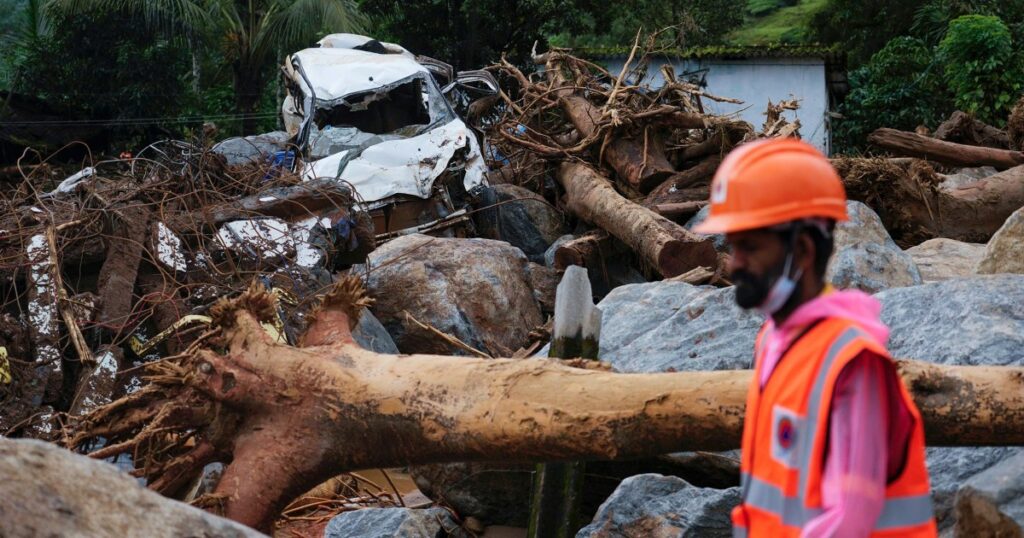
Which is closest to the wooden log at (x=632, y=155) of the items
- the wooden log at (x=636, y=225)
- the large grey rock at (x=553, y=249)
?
the wooden log at (x=636, y=225)

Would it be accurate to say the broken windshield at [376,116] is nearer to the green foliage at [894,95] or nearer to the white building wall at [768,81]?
the white building wall at [768,81]

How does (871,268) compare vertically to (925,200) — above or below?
above

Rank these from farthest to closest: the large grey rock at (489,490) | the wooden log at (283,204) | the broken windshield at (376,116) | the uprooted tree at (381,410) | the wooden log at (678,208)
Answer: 1. the broken windshield at (376,116)
2. the wooden log at (678,208)
3. the wooden log at (283,204)
4. the large grey rock at (489,490)
5. the uprooted tree at (381,410)

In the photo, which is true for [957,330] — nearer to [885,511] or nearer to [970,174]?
[885,511]

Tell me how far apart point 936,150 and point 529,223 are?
4.63 m

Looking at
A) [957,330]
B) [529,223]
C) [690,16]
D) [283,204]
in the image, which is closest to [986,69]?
[690,16]

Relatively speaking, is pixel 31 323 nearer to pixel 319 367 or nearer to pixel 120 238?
pixel 120 238

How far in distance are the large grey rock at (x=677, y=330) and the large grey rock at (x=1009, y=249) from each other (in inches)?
70.4

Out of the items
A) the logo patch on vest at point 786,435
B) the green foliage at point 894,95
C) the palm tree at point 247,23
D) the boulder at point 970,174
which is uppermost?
the logo patch on vest at point 786,435

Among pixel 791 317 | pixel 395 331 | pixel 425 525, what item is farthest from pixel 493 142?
pixel 791 317

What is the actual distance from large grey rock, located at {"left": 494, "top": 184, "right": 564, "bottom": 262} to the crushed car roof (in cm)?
174

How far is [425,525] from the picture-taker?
5.42 m

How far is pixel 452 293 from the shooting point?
9.00m

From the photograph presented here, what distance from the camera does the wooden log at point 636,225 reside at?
8.85 m
